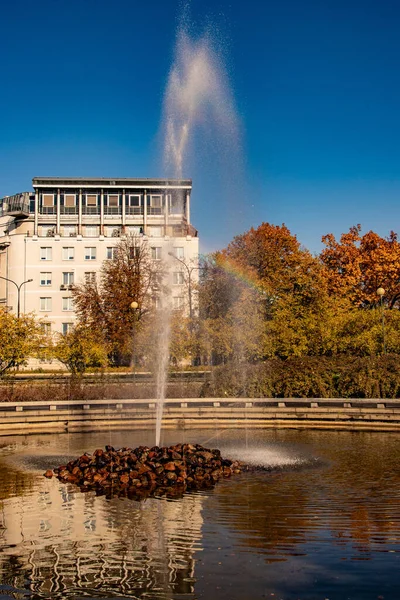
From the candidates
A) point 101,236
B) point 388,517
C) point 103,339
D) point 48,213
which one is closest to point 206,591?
point 388,517

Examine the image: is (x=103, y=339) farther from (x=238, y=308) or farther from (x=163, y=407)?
(x=163, y=407)

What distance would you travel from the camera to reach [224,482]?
14672mm

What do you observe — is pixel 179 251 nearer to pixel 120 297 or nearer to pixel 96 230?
pixel 96 230

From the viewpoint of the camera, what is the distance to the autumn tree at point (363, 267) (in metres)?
59.0

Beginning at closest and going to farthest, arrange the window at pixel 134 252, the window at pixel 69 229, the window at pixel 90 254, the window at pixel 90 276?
the window at pixel 134 252 < the window at pixel 90 276 < the window at pixel 90 254 < the window at pixel 69 229

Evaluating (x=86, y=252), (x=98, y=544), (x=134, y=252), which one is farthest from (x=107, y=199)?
(x=98, y=544)

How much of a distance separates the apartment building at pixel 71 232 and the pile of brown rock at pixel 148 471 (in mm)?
53345

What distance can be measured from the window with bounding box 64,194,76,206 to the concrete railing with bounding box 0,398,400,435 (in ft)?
190

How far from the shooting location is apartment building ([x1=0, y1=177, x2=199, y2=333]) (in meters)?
73.9

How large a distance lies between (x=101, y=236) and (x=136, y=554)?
67827 millimetres

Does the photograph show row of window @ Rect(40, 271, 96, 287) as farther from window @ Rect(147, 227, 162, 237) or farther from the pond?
the pond

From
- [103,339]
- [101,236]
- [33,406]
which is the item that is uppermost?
[101,236]

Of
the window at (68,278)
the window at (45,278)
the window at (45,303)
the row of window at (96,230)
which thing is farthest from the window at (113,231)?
the window at (45,303)

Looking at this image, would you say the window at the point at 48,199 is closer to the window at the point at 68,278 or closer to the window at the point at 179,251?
the window at the point at 68,278
